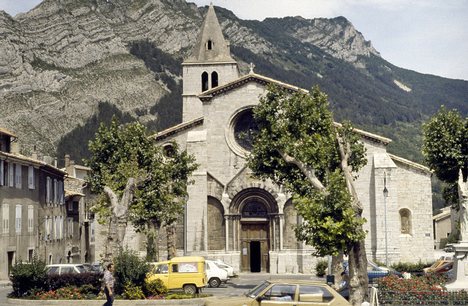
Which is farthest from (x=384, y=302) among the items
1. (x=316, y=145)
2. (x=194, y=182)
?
(x=194, y=182)

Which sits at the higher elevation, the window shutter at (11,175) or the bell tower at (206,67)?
the bell tower at (206,67)

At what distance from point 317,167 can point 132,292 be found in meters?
9.15

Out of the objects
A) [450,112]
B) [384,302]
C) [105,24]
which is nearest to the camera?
[384,302]

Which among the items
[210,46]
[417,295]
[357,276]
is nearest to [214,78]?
[210,46]

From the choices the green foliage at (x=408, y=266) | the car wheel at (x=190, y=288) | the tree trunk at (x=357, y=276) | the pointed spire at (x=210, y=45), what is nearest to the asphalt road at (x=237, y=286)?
the car wheel at (x=190, y=288)

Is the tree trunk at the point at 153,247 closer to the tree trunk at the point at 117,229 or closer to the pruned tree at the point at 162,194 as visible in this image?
the pruned tree at the point at 162,194

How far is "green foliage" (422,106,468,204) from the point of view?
111ft

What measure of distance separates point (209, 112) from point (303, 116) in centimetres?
1722

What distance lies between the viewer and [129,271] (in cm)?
2453

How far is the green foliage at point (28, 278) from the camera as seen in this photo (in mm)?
25172

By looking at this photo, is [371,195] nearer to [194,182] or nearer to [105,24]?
[194,182]

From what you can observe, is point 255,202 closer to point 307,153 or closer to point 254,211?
point 254,211

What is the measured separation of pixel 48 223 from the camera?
50.1 m

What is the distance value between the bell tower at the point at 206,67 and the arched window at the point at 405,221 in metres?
21.1
